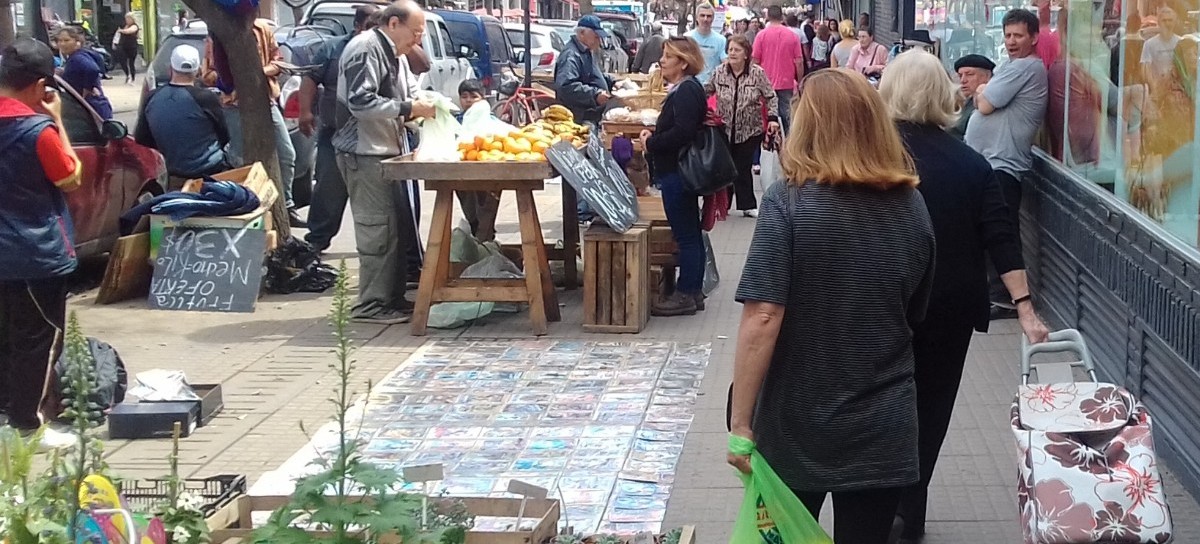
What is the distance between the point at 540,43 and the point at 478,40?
395 cm

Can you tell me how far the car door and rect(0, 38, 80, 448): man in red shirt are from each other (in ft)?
10.9

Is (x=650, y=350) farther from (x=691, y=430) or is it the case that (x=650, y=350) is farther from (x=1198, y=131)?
(x=1198, y=131)

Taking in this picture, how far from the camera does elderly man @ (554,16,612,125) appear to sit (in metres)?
14.2

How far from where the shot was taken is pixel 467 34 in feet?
76.1

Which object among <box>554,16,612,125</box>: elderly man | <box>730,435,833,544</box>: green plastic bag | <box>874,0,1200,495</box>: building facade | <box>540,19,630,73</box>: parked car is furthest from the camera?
<box>540,19,630,73</box>: parked car

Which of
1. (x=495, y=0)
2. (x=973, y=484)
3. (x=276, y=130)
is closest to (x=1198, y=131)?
(x=973, y=484)

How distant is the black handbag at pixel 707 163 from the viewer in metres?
8.92

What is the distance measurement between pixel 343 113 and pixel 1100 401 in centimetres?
609

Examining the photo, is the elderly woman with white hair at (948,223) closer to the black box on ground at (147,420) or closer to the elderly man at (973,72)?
the black box on ground at (147,420)

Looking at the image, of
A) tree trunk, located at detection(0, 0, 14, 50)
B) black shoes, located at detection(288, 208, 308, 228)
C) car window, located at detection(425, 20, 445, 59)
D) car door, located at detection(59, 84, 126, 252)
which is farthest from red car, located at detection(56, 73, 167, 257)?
car window, located at detection(425, 20, 445, 59)

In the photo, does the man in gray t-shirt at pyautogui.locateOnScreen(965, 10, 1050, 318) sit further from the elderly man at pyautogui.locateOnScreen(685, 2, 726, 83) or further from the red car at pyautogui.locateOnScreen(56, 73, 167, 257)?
the elderly man at pyautogui.locateOnScreen(685, 2, 726, 83)

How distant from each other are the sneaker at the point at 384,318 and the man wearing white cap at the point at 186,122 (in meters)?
2.26

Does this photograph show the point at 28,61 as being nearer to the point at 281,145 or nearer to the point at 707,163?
the point at 707,163

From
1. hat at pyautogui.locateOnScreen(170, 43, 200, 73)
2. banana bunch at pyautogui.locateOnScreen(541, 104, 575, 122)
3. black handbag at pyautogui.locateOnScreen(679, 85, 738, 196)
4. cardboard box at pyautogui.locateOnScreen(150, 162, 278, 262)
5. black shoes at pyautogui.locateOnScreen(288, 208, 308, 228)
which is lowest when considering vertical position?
black shoes at pyautogui.locateOnScreen(288, 208, 308, 228)
